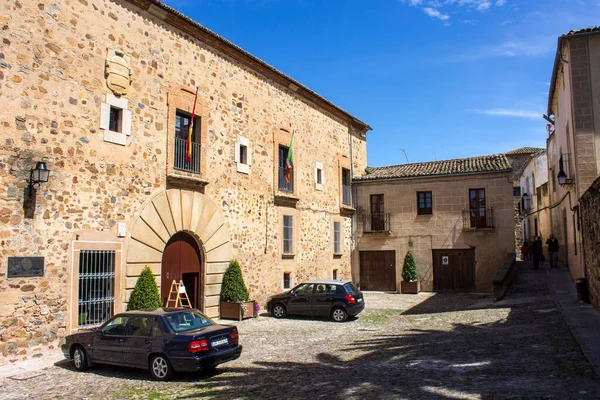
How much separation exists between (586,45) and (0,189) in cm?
1628

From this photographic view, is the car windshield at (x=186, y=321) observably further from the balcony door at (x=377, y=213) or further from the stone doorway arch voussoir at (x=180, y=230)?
the balcony door at (x=377, y=213)

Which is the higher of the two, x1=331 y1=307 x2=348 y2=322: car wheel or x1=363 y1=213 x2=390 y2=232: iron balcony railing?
x1=363 y1=213 x2=390 y2=232: iron balcony railing

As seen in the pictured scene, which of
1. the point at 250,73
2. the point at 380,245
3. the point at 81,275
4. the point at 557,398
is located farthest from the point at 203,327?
the point at 380,245

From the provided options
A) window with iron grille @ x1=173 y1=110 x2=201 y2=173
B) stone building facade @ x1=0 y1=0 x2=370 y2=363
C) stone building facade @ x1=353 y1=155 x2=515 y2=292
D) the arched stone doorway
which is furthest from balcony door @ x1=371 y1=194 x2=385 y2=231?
window with iron grille @ x1=173 y1=110 x2=201 y2=173

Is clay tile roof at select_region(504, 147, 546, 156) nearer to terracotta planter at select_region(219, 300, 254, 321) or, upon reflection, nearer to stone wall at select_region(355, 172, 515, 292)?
stone wall at select_region(355, 172, 515, 292)

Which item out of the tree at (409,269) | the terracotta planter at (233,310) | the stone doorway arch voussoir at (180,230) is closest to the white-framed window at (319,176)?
the tree at (409,269)

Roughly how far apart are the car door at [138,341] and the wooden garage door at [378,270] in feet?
53.7

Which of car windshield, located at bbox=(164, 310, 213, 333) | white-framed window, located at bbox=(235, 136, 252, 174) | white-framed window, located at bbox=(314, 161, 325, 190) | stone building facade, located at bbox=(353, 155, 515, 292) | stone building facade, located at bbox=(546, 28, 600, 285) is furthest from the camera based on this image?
stone building facade, located at bbox=(353, 155, 515, 292)

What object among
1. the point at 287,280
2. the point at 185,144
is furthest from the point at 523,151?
the point at 185,144

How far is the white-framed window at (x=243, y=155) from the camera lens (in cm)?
1598

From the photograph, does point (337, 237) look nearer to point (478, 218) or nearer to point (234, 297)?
point (478, 218)

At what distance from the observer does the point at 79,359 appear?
9.27 metres

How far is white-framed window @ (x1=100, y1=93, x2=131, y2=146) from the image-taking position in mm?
11580

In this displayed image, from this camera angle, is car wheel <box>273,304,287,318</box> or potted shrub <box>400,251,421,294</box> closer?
car wheel <box>273,304,287,318</box>
